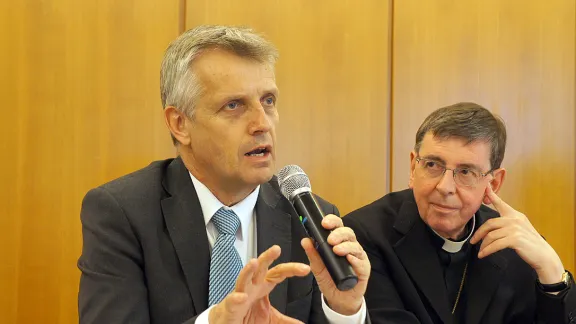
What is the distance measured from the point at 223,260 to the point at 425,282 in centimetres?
80

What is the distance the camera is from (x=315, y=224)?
132 centimetres

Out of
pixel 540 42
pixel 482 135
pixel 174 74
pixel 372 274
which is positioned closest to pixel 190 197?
pixel 174 74

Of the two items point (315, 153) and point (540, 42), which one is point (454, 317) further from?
point (540, 42)

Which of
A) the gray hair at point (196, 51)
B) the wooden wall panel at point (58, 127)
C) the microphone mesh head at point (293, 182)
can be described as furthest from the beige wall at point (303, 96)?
the microphone mesh head at point (293, 182)

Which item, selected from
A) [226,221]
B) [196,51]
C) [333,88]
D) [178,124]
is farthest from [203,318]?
[333,88]

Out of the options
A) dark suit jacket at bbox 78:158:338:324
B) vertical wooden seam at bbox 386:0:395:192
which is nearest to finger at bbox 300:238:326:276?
dark suit jacket at bbox 78:158:338:324

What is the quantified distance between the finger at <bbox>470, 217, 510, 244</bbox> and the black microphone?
0.90 m

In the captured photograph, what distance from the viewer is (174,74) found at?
173cm

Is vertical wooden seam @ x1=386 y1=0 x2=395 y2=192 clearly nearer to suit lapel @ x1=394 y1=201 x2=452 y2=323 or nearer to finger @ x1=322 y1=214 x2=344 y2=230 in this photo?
suit lapel @ x1=394 y1=201 x2=452 y2=323

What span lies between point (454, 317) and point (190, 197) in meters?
1.05

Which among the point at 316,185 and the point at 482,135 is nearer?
the point at 482,135

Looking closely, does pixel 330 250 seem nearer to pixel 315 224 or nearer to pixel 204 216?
pixel 315 224

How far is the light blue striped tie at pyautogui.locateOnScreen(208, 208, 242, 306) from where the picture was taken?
1625 millimetres

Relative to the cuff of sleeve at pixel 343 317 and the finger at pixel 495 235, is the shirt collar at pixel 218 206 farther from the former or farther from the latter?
the finger at pixel 495 235
